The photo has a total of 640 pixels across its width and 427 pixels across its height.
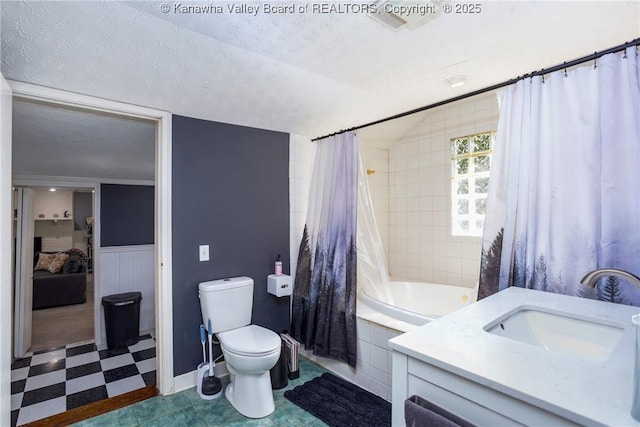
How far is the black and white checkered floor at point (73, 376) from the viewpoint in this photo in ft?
7.14

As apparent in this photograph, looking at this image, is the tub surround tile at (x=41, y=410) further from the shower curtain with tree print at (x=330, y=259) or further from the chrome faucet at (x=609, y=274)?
the chrome faucet at (x=609, y=274)

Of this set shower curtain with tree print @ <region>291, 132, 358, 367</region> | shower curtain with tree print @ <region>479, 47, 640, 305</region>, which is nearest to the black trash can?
shower curtain with tree print @ <region>291, 132, 358, 367</region>

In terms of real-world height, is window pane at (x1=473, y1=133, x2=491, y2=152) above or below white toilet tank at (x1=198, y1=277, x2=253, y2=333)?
above

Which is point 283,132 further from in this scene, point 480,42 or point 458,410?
point 458,410

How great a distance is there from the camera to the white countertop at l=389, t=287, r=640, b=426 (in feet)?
2.13

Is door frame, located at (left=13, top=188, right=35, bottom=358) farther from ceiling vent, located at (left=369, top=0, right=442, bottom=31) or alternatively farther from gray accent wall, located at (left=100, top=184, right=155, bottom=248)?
ceiling vent, located at (left=369, top=0, right=442, bottom=31)

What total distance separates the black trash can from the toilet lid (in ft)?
5.20

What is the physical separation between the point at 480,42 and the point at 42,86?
237 centimetres

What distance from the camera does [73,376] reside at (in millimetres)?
2588

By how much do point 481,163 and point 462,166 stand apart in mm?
178

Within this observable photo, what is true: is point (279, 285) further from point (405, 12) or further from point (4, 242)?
point (405, 12)

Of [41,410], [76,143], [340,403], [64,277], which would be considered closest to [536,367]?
[340,403]

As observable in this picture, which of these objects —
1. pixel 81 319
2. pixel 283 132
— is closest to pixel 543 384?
pixel 283 132

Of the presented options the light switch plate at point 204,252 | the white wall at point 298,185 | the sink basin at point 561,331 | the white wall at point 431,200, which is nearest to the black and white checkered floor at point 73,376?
the light switch plate at point 204,252
